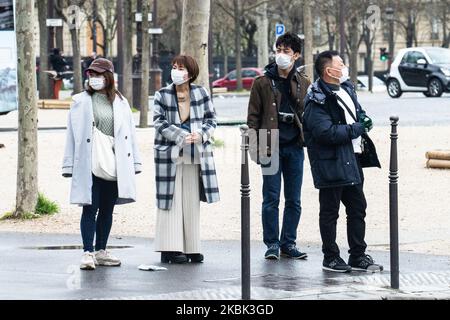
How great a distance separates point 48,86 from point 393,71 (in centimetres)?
1102

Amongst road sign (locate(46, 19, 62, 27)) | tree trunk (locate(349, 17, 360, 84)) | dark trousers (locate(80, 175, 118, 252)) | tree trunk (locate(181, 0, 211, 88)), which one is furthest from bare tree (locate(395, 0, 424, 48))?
dark trousers (locate(80, 175, 118, 252))

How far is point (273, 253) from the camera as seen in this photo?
1109 cm

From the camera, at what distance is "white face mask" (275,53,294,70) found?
1102cm

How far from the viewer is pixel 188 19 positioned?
19.4 meters

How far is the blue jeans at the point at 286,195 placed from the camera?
436 inches

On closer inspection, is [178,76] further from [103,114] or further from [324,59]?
[324,59]

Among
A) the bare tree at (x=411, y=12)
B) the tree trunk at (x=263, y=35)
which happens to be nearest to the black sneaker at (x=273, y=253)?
the tree trunk at (x=263, y=35)

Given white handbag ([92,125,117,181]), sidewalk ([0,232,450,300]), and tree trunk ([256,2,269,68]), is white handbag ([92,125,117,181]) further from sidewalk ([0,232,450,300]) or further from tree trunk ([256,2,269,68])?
tree trunk ([256,2,269,68])

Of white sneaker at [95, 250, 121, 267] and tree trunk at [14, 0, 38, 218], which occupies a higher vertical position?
tree trunk at [14, 0, 38, 218]

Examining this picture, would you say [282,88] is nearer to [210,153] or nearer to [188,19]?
[210,153]

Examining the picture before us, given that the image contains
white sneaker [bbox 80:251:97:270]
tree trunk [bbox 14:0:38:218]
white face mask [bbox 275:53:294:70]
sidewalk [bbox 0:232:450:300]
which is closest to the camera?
sidewalk [bbox 0:232:450:300]

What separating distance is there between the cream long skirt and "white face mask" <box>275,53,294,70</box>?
1.07 meters

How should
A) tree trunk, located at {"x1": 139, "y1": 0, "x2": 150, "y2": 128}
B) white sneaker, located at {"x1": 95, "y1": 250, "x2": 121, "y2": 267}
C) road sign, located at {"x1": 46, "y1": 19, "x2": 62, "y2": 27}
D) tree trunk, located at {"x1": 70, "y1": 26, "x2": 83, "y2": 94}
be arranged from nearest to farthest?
white sneaker, located at {"x1": 95, "y1": 250, "x2": 121, "y2": 267}, tree trunk, located at {"x1": 139, "y1": 0, "x2": 150, "y2": 128}, tree trunk, located at {"x1": 70, "y1": 26, "x2": 83, "y2": 94}, road sign, located at {"x1": 46, "y1": 19, "x2": 62, "y2": 27}
